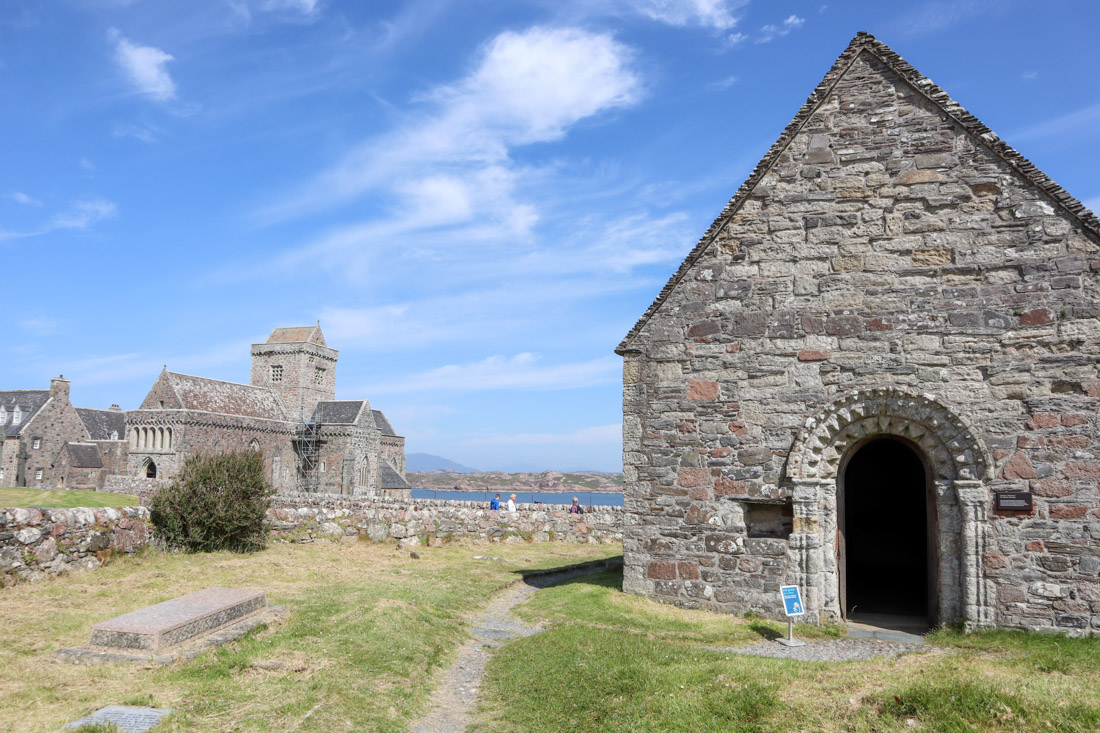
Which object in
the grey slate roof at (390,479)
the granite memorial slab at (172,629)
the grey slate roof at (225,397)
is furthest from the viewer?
the grey slate roof at (390,479)

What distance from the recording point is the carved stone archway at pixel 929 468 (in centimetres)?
951

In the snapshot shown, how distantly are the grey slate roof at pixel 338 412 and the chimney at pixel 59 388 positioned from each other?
824 inches

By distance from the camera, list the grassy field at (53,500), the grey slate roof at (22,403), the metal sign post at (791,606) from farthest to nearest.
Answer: the grey slate roof at (22,403)
the grassy field at (53,500)
the metal sign post at (791,606)

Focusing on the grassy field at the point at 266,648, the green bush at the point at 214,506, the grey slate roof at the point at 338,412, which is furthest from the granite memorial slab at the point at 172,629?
the grey slate roof at the point at 338,412

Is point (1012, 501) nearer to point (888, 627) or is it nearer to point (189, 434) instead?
point (888, 627)

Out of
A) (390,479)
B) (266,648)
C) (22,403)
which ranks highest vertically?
(22,403)

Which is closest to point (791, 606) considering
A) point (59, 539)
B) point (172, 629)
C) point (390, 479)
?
point (172, 629)

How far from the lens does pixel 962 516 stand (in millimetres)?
9609

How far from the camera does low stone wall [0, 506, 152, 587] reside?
33.6 ft

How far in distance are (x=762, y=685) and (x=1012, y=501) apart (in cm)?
546

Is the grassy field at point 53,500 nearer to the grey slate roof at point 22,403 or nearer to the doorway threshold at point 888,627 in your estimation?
the grey slate roof at point 22,403

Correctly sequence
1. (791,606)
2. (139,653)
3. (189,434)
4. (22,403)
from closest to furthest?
1. (139,653)
2. (791,606)
3. (189,434)
4. (22,403)

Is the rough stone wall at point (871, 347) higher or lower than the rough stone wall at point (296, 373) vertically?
lower

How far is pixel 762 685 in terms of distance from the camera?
6.23 m
